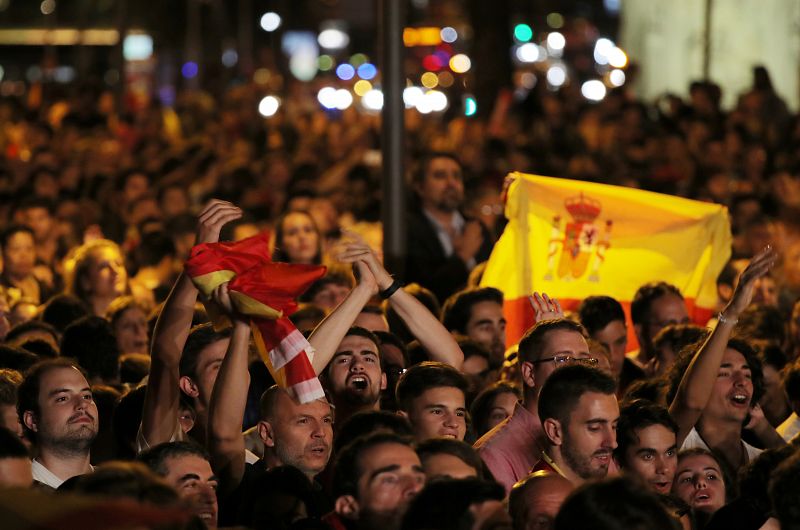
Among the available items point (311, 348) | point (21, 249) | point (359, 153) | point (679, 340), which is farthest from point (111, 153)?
point (311, 348)

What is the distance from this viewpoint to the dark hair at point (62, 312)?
1093 cm

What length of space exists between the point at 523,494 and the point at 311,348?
1.46 metres

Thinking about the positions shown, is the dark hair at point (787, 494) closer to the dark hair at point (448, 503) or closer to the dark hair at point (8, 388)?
the dark hair at point (448, 503)

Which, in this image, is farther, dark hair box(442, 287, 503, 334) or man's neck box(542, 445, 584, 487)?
dark hair box(442, 287, 503, 334)

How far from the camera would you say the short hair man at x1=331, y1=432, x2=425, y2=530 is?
6234 millimetres

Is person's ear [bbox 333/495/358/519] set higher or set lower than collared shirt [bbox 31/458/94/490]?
higher

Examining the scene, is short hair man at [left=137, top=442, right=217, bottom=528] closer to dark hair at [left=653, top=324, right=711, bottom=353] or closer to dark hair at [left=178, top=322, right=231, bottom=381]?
dark hair at [left=178, top=322, right=231, bottom=381]

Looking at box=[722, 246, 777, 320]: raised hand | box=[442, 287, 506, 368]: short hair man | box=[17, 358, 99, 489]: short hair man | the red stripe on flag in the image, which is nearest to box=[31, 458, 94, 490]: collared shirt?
box=[17, 358, 99, 489]: short hair man

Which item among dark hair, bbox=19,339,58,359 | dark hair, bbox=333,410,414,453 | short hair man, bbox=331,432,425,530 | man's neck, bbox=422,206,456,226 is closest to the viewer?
short hair man, bbox=331,432,425,530

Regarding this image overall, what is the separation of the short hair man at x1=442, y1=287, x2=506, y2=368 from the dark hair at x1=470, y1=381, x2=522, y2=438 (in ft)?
5.19

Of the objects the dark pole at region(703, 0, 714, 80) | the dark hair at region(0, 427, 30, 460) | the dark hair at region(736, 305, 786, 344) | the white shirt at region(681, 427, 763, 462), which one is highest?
the dark pole at region(703, 0, 714, 80)

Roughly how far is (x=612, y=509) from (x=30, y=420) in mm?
3026

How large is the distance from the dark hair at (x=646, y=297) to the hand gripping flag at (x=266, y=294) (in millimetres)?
3739

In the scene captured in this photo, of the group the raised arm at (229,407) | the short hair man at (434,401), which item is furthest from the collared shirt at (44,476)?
the short hair man at (434,401)
